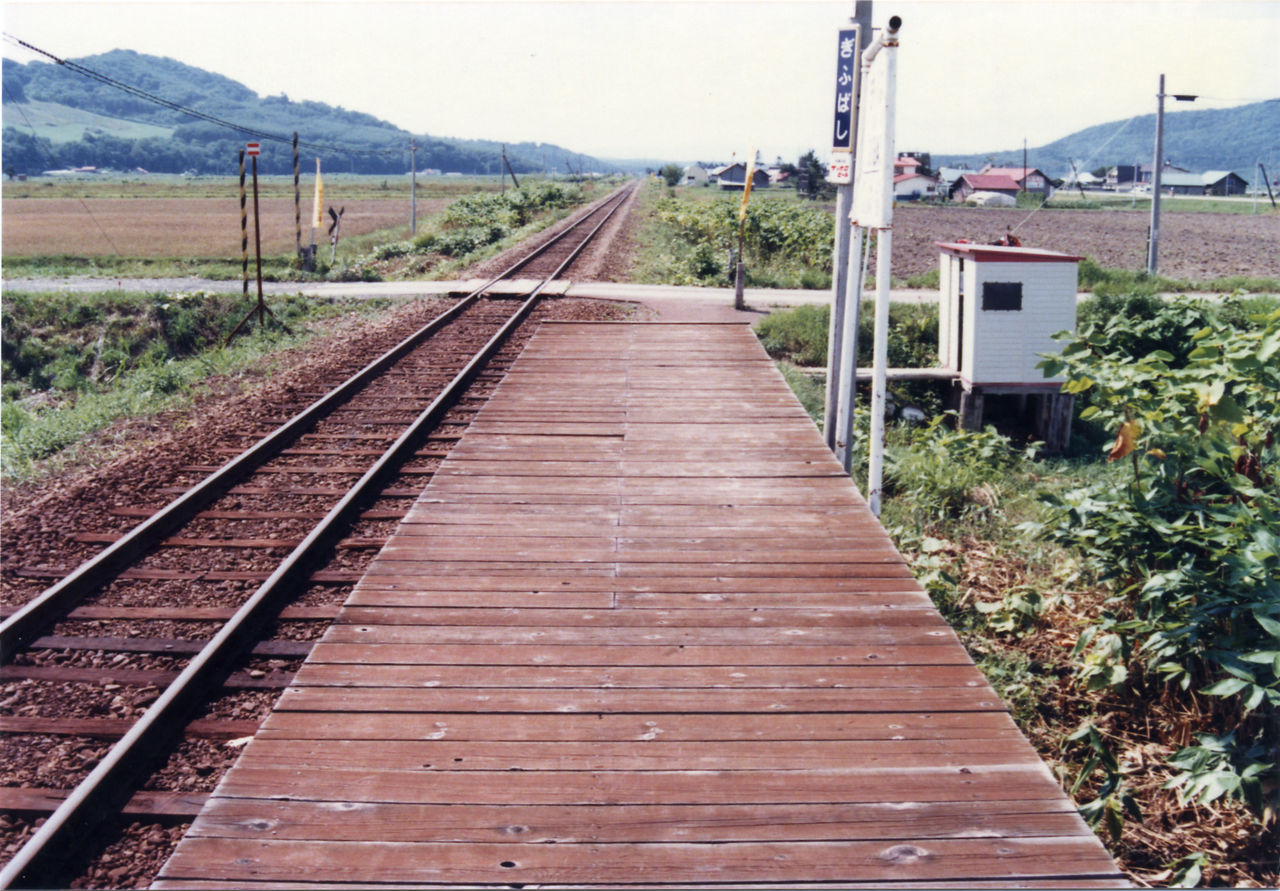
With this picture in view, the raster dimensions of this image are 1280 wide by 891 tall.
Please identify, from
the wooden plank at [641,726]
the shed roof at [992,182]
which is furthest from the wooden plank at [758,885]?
the shed roof at [992,182]

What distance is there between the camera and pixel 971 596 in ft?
18.5

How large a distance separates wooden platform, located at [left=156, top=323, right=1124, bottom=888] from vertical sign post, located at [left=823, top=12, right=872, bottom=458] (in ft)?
4.49

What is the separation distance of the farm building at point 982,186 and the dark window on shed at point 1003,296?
3772 inches

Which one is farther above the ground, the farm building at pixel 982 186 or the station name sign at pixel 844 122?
the farm building at pixel 982 186

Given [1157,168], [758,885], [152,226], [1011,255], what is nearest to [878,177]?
[758,885]

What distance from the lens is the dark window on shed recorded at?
33.9 feet

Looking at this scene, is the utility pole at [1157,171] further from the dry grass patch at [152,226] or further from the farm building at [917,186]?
the farm building at [917,186]

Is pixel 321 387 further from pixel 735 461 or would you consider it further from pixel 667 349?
pixel 735 461

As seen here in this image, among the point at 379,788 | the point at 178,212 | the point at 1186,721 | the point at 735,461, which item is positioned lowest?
the point at 1186,721

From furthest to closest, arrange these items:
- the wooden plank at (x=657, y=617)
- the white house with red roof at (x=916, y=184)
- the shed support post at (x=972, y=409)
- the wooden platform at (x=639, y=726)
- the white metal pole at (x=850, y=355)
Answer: the white house with red roof at (x=916, y=184), the shed support post at (x=972, y=409), the white metal pole at (x=850, y=355), the wooden plank at (x=657, y=617), the wooden platform at (x=639, y=726)

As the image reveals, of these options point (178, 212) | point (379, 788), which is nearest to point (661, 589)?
point (379, 788)

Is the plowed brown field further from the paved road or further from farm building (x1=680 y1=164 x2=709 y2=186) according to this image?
farm building (x1=680 y1=164 x2=709 y2=186)

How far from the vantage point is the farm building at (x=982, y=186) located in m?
99.0

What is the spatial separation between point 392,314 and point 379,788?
12.9 metres
